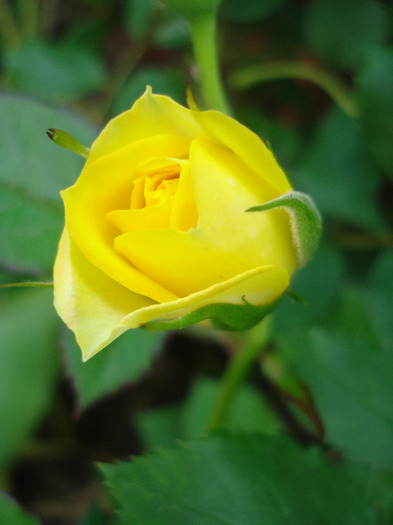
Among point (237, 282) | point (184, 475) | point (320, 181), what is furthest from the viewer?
point (320, 181)

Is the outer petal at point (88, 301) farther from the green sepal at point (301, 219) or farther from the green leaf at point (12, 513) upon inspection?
the green leaf at point (12, 513)

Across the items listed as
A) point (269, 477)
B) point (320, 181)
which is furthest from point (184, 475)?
point (320, 181)

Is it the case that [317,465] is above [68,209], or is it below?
below

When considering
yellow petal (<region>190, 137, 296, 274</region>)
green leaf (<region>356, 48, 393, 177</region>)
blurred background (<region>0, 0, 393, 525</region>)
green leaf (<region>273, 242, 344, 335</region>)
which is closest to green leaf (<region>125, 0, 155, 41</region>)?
blurred background (<region>0, 0, 393, 525</region>)

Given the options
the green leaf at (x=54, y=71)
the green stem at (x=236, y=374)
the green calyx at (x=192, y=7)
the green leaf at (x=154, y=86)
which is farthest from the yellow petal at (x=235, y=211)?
the green leaf at (x=54, y=71)

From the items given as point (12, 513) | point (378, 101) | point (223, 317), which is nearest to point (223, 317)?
point (223, 317)

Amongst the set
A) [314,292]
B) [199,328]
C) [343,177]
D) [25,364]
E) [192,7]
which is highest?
[192,7]

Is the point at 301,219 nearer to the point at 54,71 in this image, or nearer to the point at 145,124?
the point at 145,124

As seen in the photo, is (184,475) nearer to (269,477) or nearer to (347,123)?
(269,477)
